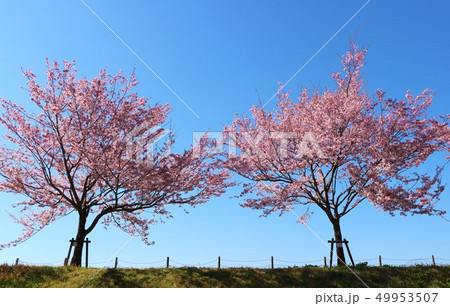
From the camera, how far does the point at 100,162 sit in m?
18.2

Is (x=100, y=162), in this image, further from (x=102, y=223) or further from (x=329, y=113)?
(x=329, y=113)

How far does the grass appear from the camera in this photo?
15.4m

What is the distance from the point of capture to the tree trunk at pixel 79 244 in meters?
18.9

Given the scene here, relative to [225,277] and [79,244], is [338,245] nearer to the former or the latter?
[225,277]

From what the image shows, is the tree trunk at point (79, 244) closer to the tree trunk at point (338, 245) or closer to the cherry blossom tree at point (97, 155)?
the cherry blossom tree at point (97, 155)

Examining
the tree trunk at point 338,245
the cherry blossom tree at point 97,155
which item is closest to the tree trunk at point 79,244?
the cherry blossom tree at point 97,155

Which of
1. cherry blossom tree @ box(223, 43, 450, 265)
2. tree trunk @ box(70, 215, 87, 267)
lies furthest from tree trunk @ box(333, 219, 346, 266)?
tree trunk @ box(70, 215, 87, 267)

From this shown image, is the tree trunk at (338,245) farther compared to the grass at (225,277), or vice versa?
the tree trunk at (338,245)

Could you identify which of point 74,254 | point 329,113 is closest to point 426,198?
point 329,113

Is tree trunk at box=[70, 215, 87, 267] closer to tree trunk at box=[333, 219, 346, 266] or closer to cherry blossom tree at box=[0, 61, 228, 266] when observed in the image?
cherry blossom tree at box=[0, 61, 228, 266]

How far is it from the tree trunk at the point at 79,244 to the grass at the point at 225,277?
5.24ft

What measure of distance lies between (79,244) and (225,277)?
875 centimetres

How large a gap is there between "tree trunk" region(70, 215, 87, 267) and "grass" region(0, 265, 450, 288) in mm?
1598

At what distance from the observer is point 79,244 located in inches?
762
